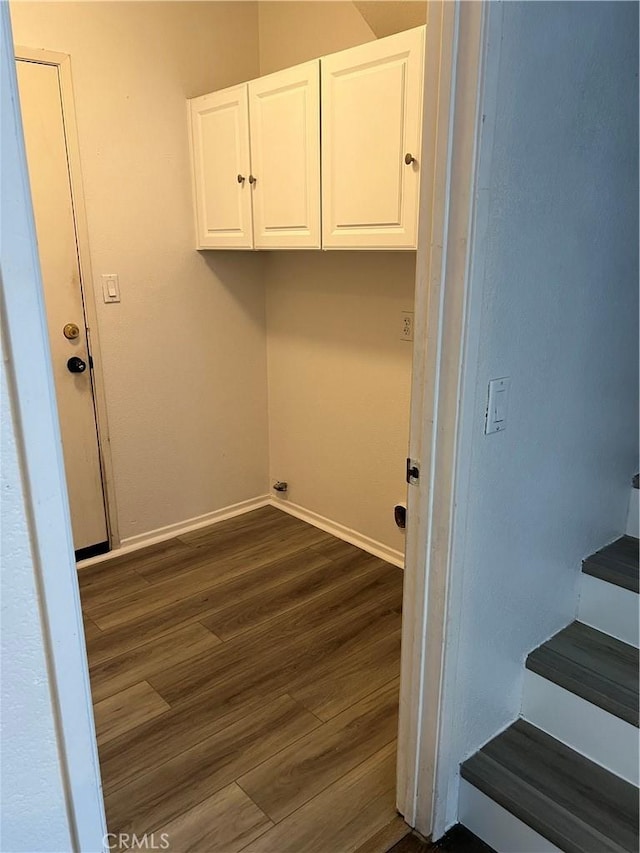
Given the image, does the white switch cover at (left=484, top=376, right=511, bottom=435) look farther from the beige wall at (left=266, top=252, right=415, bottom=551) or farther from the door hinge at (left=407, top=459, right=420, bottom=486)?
the beige wall at (left=266, top=252, right=415, bottom=551)

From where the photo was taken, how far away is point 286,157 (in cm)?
245

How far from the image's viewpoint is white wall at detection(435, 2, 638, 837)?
118 cm

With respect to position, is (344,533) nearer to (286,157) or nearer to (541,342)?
(286,157)

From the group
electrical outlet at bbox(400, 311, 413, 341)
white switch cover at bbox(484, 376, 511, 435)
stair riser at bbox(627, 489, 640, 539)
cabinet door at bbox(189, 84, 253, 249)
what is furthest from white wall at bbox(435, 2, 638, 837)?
cabinet door at bbox(189, 84, 253, 249)

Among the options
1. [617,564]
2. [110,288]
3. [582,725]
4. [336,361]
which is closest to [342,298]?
[336,361]

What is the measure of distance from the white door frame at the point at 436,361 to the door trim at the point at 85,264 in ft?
6.14

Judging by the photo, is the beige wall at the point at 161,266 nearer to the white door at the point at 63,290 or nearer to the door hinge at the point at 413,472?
the white door at the point at 63,290

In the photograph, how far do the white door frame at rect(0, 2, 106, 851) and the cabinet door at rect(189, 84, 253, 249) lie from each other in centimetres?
202

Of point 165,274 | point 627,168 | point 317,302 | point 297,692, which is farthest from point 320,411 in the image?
point 627,168

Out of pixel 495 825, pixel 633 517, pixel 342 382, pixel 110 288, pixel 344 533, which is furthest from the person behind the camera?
pixel 344 533

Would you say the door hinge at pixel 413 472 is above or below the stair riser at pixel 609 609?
above

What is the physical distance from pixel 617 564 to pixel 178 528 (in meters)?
2.18

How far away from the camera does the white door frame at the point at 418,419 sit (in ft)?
2.50

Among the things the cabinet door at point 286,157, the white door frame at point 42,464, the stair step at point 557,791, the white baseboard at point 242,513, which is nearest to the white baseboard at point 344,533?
the white baseboard at point 242,513
